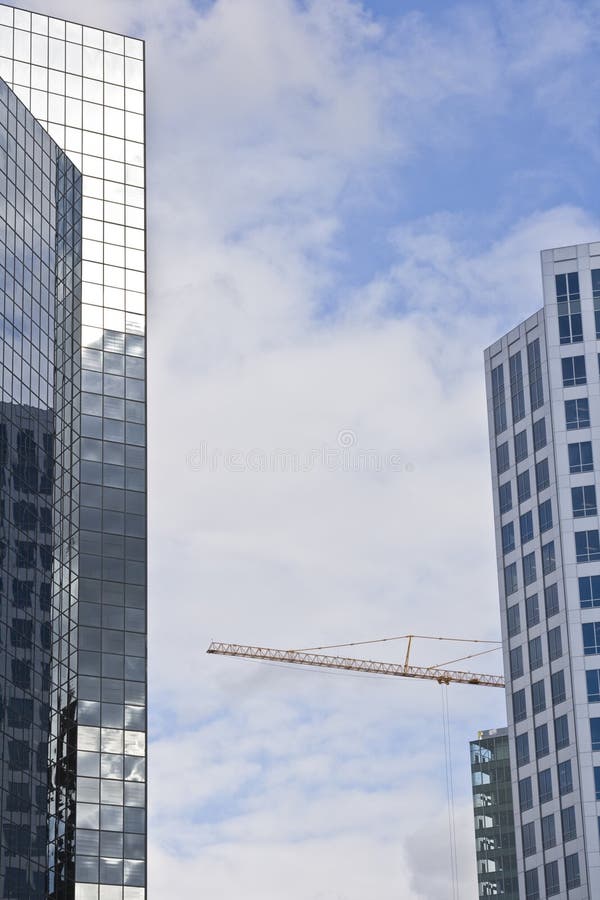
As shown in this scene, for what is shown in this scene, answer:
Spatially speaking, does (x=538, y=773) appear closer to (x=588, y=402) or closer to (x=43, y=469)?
(x=588, y=402)

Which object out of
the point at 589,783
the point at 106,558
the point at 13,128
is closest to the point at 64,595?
the point at 106,558

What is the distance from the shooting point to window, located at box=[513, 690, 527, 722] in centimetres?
17738

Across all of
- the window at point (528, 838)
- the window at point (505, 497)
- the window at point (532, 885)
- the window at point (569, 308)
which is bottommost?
the window at point (532, 885)

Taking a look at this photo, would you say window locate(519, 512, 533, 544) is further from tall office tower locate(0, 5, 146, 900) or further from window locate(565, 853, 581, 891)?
tall office tower locate(0, 5, 146, 900)

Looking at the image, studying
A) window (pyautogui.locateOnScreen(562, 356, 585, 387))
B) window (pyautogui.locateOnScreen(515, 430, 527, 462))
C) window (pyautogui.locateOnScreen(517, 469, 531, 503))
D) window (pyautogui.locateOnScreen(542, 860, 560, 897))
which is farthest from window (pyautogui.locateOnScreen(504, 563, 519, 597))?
window (pyautogui.locateOnScreen(542, 860, 560, 897))

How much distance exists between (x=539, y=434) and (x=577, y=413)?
16.8ft

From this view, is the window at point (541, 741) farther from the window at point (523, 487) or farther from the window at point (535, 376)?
the window at point (535, 376)

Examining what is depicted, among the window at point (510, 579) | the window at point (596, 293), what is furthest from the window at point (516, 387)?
the window at point (510, 579)

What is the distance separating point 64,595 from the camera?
145 m

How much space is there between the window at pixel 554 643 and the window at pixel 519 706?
6.58 meters

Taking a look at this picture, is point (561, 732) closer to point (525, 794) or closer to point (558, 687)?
point (558, 687)

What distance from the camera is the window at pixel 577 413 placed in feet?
584

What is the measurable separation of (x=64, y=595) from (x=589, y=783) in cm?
5478

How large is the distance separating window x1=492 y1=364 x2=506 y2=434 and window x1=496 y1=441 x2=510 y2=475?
185 centimetres
